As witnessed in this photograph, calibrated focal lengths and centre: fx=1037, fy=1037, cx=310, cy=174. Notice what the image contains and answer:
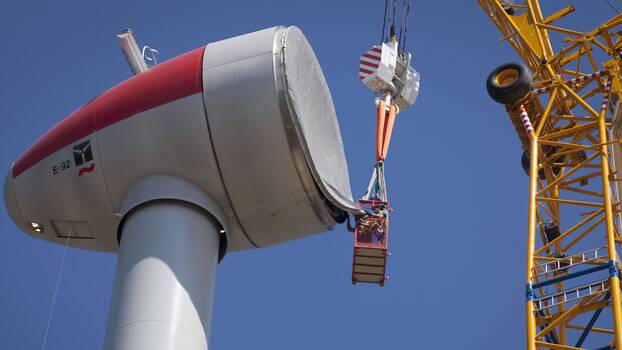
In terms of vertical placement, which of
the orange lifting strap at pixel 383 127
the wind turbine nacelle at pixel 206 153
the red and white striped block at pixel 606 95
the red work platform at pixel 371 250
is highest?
the red and white striped block at pixel 606 95

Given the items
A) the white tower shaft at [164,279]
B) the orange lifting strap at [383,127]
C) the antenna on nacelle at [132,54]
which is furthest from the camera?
the orange lifting strap at [383,127]

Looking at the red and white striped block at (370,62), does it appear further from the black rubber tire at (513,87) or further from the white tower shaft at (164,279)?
the white tower shaft at (164,279)

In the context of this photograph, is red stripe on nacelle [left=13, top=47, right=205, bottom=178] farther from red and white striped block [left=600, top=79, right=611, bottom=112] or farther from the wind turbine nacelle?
red and white striped block [left=600, top=79, right=611, bottom=112]

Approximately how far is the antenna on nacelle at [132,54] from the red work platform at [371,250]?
6215mm

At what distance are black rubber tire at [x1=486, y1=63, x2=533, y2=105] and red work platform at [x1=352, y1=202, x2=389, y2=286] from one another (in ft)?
53.9

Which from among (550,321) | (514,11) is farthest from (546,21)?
(550,321)

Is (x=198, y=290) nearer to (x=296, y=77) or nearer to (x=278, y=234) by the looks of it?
(x=278, y=234)

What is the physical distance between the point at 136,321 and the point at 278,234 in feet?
11.4

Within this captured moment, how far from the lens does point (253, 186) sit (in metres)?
17.7

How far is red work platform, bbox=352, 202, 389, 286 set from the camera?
81.3 ft

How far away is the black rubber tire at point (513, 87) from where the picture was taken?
4072cm

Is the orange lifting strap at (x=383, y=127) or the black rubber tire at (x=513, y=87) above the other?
the black rubber tire at (x=513, y=87)

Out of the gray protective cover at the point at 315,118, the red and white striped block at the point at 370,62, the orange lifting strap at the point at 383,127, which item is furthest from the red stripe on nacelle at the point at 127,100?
the red and white striped block at the point at 370,62

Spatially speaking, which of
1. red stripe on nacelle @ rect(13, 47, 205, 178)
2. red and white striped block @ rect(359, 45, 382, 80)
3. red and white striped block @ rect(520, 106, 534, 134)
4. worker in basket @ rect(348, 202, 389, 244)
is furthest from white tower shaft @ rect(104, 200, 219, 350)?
red and white striped block @ rect(520, 106, 534, 134)
